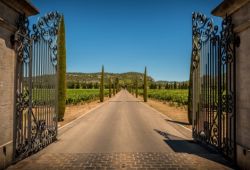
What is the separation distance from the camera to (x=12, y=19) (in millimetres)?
7152

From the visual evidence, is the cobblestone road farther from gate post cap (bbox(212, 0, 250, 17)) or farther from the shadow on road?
gate post cap (bbox(212, 0, 250, 17))

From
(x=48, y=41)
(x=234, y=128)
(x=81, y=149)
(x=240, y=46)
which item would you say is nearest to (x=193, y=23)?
(x=240, y=46)

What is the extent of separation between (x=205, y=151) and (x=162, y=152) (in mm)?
1485

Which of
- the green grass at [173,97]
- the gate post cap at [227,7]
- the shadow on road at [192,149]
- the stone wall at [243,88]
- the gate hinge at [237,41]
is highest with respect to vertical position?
the gate post cap at [227,7]

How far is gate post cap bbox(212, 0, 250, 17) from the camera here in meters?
6.89

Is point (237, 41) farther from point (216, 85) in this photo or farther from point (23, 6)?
point (23, 6)

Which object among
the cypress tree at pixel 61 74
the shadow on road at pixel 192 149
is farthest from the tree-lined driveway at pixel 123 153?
the cypress tree at pixel 61 74

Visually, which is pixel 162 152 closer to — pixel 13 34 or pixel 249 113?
pixel 249 113

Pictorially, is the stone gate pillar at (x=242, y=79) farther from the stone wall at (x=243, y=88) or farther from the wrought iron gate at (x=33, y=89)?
the wrought iron gate at (x=33, y=89)

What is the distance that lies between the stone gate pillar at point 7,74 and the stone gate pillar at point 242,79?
599cm

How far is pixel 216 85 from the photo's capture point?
8492 mm

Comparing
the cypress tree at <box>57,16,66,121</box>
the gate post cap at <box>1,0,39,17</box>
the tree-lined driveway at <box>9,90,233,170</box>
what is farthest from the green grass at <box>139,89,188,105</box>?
the gate post cap at <box>1,0,39,17</box>

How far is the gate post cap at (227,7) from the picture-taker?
22.6ft

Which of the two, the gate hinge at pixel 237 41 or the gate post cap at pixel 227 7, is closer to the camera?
the gate post cap at pixel 227 7
